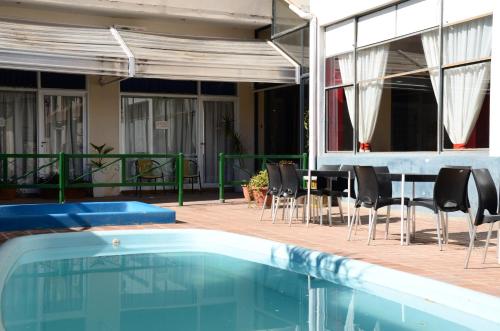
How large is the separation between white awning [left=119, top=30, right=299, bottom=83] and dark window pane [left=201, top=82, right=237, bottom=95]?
5.25 ft

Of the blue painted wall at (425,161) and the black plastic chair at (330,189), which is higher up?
the blue painted wall at (425,161)

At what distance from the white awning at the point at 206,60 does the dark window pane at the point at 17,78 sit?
2247 mm

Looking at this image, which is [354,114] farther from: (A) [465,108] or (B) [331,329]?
(B) [331,329]

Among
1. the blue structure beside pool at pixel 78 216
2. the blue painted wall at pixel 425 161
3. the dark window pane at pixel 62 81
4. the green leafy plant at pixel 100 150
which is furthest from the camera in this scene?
the dark window pane at pixel 62 81

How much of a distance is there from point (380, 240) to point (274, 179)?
7.39ft

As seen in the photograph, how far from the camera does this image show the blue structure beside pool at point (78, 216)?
7.97 m

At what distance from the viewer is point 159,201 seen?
12.3m

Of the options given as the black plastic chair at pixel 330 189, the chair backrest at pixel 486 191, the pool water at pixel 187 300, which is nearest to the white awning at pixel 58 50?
the black plastic chair at pixel 330 189

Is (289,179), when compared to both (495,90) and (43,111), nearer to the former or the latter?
(495,90)

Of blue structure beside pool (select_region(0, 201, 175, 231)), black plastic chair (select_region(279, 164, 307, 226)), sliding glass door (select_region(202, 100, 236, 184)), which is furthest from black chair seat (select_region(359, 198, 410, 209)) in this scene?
sliding glass door (select_region(202, 100, 236, 184))

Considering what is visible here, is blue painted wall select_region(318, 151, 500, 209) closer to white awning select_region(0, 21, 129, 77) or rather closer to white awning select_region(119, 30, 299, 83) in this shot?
white awning select_region(119, 30, 299, 83)

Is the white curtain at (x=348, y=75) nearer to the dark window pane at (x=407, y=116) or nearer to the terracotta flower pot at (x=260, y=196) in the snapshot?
the dark window pane at (x=407, y=116)

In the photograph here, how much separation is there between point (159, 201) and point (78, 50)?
3308mm

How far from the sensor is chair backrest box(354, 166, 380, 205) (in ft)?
22.5
